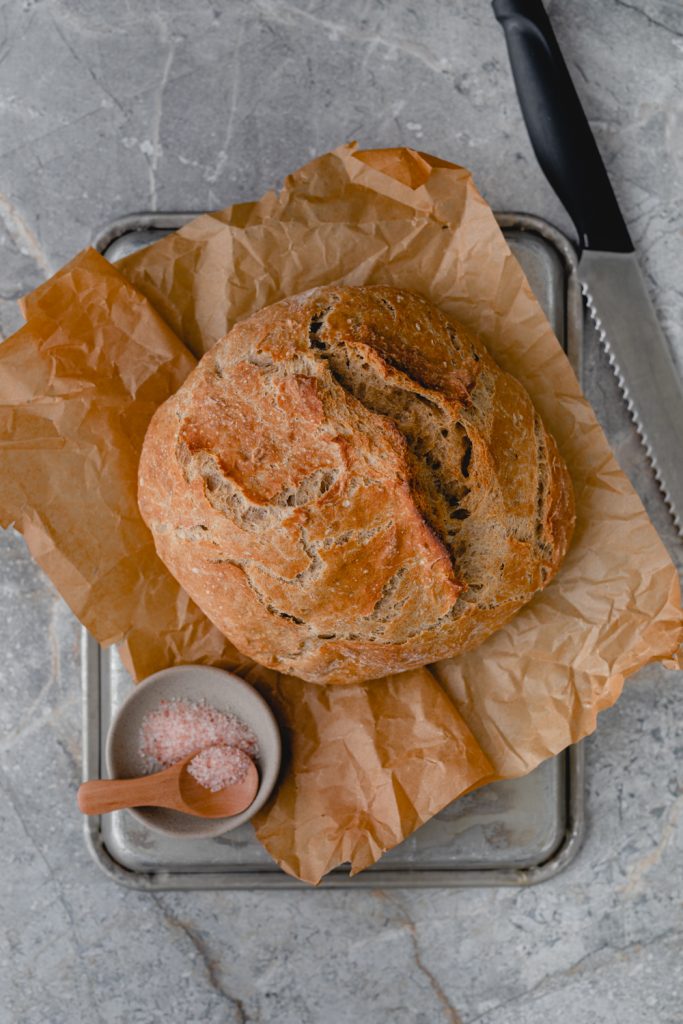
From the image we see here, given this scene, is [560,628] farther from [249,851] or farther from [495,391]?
[249,851]

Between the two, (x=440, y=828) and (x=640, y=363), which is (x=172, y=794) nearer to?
(x=440, y=828)

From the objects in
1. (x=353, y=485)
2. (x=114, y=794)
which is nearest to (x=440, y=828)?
(x=114, y=794)

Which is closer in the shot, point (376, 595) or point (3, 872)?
point (376, 595)

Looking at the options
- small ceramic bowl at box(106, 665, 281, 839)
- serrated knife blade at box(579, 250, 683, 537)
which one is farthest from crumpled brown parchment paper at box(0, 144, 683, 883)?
serrated knife blade at box(579, 250, 683, 537)

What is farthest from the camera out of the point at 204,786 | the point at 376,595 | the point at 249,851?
the point at 249,851

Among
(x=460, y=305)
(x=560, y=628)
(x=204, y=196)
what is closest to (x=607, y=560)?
(x=560, y=628)

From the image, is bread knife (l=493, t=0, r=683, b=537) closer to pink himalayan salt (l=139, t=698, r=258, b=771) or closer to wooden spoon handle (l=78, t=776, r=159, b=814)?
pink himalayan salt (l=139, t=698, r=258, b=771)
